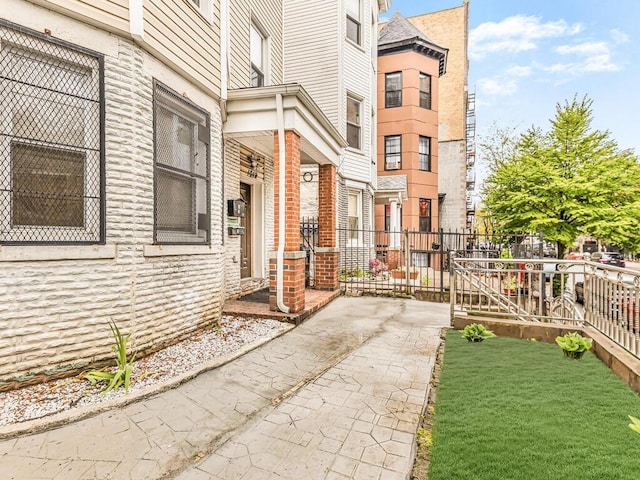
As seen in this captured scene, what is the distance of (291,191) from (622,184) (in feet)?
30.3

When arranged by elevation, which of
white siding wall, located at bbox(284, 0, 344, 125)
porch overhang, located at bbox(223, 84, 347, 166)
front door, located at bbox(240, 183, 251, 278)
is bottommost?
front door, located at bbox(240, 183, 251, 278)

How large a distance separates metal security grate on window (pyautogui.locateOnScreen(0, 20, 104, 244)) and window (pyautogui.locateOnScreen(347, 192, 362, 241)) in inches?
352

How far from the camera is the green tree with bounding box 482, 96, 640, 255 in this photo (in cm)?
894

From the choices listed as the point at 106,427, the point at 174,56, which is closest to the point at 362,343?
the point at 106,427

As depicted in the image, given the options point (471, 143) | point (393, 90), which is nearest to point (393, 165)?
point (393, 90)

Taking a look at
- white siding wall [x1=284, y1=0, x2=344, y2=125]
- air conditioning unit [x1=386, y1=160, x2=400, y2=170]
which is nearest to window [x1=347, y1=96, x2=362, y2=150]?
white siding wall [x1=284, y1=0, x2=344, y2=125]

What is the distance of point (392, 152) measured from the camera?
1723 cm

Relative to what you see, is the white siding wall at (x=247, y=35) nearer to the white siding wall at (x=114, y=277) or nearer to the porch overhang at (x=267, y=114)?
the porch overhang at (x=267, y=114)

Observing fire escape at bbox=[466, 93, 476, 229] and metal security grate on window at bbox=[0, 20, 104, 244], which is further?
fire escape at bbox=[466, 93, 476, 229]

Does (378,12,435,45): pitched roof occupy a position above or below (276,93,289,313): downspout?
above

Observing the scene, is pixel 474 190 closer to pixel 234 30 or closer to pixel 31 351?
pixel 234 30

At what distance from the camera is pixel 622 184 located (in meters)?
9.07

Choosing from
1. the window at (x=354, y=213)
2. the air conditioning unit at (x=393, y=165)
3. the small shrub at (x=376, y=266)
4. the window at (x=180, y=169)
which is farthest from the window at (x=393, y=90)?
the window at (x=180, y=169)

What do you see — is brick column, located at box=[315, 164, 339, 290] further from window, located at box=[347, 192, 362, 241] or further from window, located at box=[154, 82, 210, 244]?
window, located at box=[347, 192, 362, 241]
